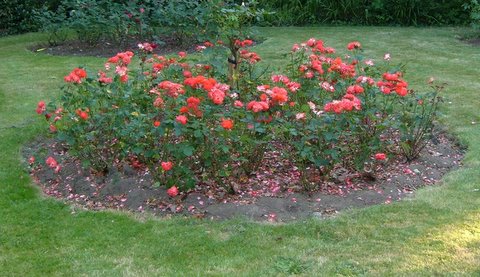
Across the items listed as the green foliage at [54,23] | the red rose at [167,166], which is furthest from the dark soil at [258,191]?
the green foliage at [54,23]

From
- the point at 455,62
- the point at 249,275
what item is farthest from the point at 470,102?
the point at 249,275

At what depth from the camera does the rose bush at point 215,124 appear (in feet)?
13.6

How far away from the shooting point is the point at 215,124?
4.29 m

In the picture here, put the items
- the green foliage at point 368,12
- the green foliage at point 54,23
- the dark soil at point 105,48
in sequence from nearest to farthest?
the dark soil at point 105,48
the green foliage at point 54,23
the green foliage at point 368,12

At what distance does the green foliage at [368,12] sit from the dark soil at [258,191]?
28.4 feet

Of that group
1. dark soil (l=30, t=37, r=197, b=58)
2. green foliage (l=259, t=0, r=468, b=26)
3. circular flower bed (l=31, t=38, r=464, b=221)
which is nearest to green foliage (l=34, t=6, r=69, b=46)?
dark soil (l=30, t=37, r=197, b=58)

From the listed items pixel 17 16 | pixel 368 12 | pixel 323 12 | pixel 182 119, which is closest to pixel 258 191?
pixel 182 119

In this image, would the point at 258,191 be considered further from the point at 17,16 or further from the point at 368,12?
the point at 17,16

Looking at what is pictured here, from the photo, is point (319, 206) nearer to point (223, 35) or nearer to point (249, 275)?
point (249, 275)

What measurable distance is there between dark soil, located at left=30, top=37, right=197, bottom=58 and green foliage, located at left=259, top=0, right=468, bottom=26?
3541 mm

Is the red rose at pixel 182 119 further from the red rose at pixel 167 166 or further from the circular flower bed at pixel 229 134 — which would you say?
the red rose at pixel 167 166

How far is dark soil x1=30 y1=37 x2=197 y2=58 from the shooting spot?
33.7 ft

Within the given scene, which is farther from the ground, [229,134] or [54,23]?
[229,134]

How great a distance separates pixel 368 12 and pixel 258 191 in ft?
32.0
